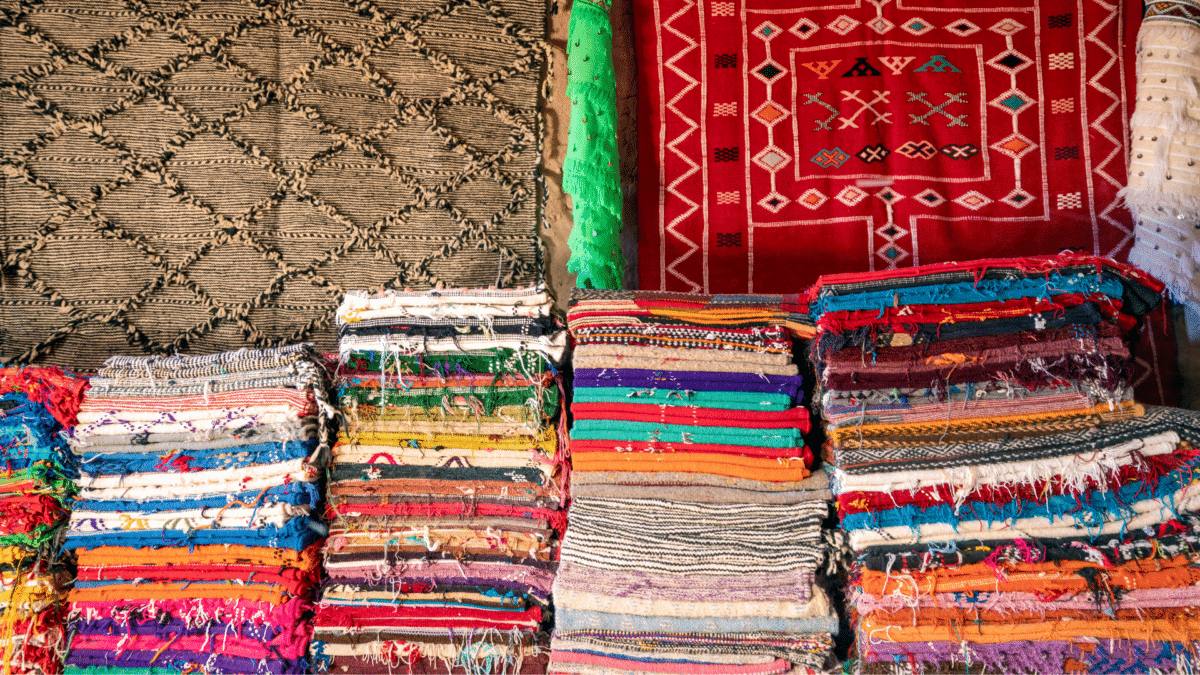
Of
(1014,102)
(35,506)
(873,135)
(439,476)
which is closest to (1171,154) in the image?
(1014,102)

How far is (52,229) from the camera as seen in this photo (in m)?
1.84

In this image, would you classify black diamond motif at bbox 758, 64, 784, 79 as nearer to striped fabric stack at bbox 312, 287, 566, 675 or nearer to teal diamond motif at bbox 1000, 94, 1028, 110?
teal diamond motif at bbox 1000, 94, 1028, 110

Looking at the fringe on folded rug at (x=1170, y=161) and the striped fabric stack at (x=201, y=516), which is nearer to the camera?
the striped fabric stack at (x=201, y=516)

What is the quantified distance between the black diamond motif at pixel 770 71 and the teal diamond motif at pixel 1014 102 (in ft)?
2.08

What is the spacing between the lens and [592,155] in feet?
5.44

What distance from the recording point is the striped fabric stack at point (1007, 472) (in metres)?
1.23

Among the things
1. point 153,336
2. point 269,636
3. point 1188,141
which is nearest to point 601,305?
point 269,636

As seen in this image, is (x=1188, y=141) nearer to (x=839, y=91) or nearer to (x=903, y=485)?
(x=839, y=91)

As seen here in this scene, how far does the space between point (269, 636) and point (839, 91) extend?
6.62 feet

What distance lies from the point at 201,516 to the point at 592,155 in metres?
1.28

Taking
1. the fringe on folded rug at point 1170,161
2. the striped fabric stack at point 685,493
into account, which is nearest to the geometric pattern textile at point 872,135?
→ the fringe on folded rug at point 1170,161

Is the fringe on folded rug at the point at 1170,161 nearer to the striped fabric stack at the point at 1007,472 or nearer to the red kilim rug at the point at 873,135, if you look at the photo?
the red kilim rug at the point at 873,135

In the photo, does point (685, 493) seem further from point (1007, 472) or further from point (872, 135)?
point (872, 135)

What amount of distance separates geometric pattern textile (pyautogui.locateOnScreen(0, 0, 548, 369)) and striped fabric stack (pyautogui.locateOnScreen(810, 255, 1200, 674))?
1.07 metres
